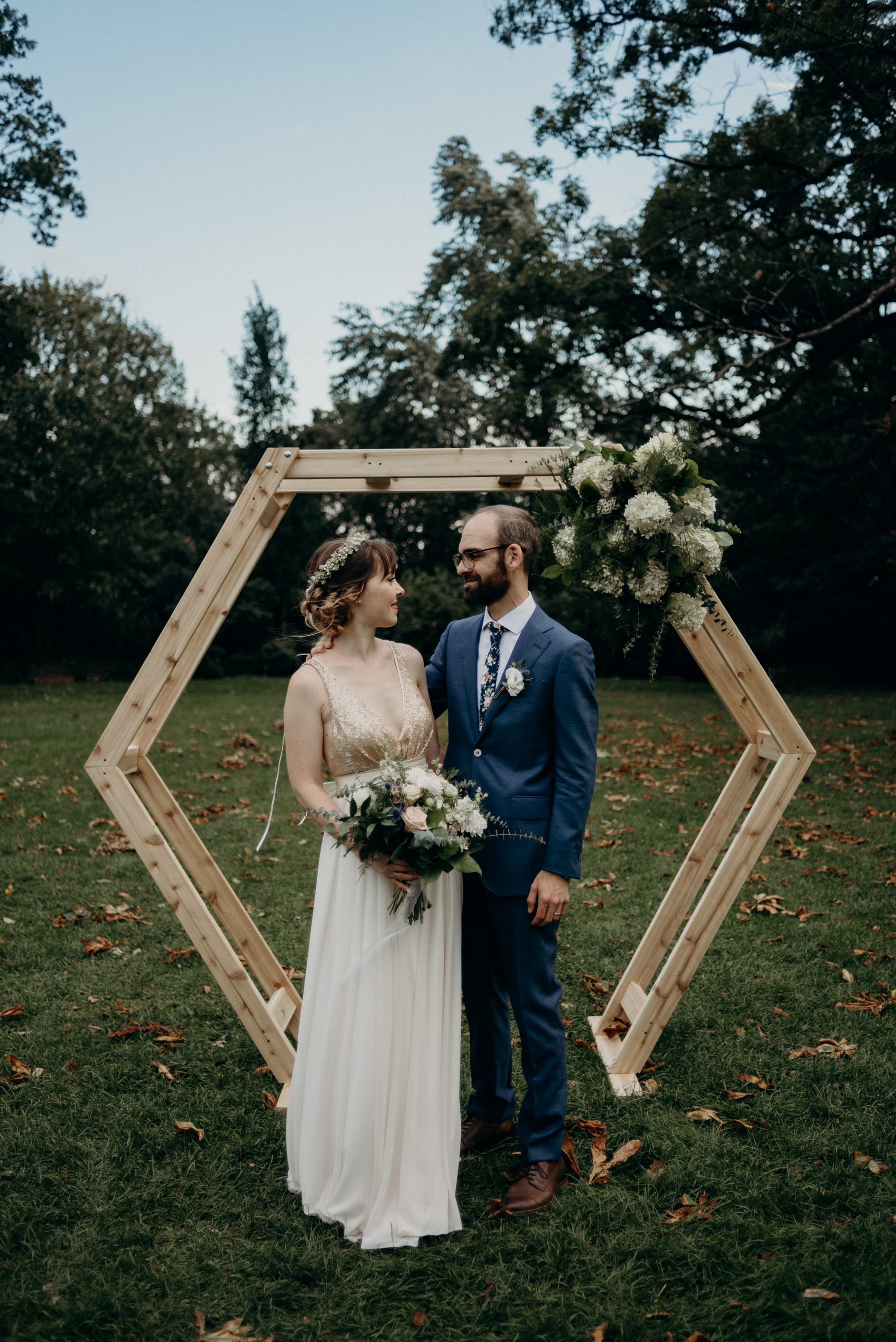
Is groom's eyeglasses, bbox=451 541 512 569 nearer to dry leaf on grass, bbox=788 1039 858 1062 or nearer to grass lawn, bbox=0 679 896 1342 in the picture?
grass lawn, bbox=0 679 896 1342

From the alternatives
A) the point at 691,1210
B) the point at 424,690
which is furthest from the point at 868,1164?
the point at 424,690

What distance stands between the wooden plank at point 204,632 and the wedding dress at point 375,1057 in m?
0.81

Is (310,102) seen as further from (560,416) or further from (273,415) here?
(273,415)

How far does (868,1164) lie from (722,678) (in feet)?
6.54

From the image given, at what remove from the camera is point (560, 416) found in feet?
59.2

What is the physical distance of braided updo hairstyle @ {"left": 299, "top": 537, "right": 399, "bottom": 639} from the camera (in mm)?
3320

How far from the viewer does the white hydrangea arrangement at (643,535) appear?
3086mm

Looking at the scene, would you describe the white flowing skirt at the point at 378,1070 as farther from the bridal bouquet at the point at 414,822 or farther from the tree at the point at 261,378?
the tree at the point at 261,378

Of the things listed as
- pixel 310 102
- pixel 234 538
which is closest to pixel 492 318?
pixel 310 102

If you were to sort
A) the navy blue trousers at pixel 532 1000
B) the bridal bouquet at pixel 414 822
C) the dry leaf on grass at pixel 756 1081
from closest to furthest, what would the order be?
1. the bridal bouquet at pixel 414 822
2. the navy blue trousers at pixel 532 1000
3. the dry leaf on grass at pixel 756 1081

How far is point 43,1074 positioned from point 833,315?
14069 mm

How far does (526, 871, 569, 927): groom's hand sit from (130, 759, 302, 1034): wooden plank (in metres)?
1.47

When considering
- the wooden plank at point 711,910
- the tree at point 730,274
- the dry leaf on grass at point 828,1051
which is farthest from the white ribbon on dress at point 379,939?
the tree at point 730,274

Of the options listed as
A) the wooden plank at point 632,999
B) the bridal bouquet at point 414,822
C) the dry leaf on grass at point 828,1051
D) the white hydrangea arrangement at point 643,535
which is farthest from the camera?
the wooden plank at point 632,999
